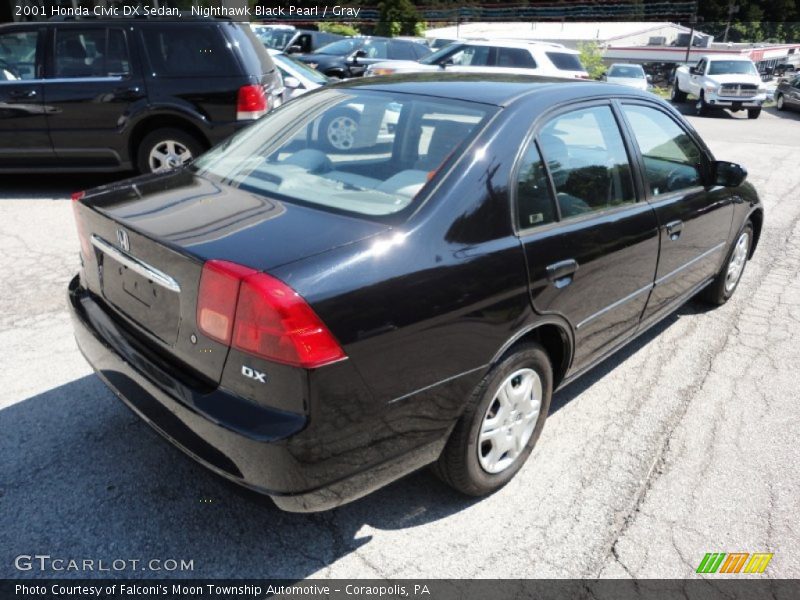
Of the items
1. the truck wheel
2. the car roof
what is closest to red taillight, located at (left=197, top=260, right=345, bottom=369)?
the car roof

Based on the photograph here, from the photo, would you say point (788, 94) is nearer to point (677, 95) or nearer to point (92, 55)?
point (677, 95)

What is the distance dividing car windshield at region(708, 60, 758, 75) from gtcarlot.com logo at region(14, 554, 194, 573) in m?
25.4

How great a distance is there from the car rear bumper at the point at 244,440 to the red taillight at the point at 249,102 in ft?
16.5

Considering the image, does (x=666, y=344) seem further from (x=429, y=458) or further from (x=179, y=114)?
(x=179, y=114)

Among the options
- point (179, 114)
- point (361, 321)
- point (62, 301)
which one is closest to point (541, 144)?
point (361, 321)

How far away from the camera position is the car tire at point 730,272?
475cm

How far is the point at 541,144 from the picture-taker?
2738mm

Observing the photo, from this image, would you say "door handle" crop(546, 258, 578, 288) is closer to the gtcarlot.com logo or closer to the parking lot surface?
the parking lot surface

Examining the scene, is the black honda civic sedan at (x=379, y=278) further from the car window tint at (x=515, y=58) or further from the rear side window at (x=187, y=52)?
the car window tint at (x=515, y=58)

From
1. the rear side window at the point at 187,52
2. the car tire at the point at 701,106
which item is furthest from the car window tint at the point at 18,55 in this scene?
the car tire at the point at 701,106

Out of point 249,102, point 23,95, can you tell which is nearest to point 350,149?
point 249,102

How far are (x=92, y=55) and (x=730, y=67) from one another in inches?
903

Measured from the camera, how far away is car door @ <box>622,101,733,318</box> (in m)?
3.47

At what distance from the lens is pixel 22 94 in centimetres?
673
